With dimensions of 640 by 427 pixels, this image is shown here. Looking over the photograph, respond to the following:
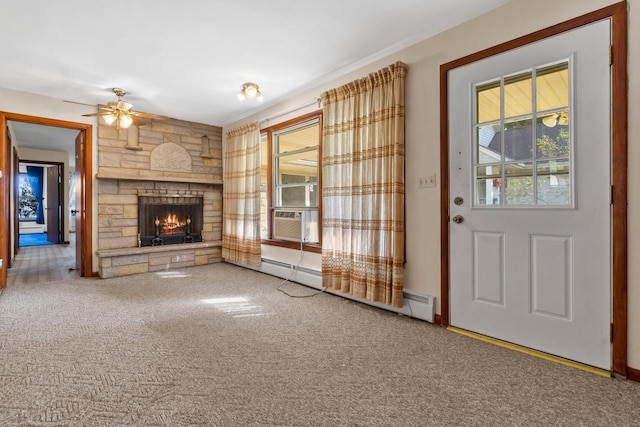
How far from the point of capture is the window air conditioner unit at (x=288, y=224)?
3973 millimetres

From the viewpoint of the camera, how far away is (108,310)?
117 inches

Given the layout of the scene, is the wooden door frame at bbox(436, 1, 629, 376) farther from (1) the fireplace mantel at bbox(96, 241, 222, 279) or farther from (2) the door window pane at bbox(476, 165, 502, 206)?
(1) the fireplace mantel at bbox(96, 241, 222, 279)

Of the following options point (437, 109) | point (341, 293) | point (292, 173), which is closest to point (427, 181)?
point (437, 109)

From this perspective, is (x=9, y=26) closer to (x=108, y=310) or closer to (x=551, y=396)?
(x=108, y=310)

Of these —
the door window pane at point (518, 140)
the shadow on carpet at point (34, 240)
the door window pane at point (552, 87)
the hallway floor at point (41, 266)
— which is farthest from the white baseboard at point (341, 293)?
the shadow on carpet at point (34, 240)

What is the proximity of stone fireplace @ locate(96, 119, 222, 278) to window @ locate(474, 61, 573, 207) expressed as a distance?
416 cm

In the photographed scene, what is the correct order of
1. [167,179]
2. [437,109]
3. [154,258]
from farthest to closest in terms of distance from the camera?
[167,179] < [154,258] < [437,109]

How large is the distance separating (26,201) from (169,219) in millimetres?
8177

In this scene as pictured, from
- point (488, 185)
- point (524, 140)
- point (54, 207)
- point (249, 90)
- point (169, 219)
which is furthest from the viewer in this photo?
point (54, 207)

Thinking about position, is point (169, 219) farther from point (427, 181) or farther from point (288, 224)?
point (427, 181)

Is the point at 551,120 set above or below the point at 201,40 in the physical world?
below

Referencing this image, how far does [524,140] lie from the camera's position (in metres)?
2.20

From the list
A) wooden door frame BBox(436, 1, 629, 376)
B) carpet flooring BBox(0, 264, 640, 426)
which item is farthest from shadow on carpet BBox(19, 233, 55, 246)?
wooden door frame BBox(436, 1, 629, 376)

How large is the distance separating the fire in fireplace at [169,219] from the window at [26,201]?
7.82 meters
